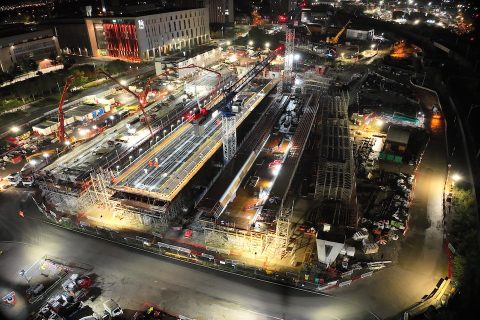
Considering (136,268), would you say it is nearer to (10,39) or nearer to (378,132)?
(378,132)

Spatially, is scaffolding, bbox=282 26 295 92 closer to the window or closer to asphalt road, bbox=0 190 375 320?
the window

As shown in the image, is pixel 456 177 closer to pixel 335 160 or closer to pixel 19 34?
pixel 335 160

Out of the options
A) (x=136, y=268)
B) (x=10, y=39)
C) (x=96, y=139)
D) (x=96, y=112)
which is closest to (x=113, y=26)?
(x=10, y=39)

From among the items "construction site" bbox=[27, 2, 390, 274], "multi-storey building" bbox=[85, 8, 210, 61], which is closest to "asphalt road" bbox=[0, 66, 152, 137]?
"construction site" bbox=[27, 2, 390, 274]

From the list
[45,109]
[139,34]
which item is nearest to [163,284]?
[45,109]

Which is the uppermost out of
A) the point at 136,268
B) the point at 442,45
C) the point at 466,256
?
the point at 442,45

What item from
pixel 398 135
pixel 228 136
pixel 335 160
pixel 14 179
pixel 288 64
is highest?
pixel 288 64
